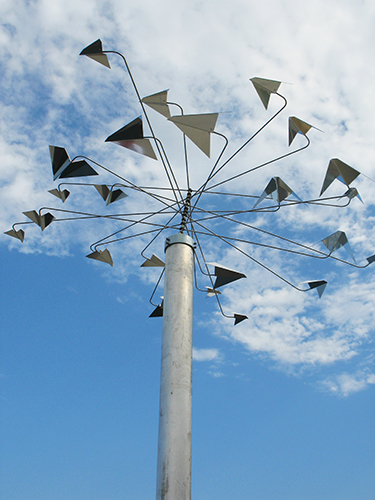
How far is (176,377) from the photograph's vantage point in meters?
4.33

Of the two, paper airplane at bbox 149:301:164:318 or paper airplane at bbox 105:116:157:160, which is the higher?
paper airplane at bbox 105:116:157:160

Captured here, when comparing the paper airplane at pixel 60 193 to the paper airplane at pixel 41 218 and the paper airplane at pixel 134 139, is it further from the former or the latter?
the paper airplane at pixel 134 139

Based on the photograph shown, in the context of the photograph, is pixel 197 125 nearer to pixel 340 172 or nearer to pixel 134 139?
pixel 134 139

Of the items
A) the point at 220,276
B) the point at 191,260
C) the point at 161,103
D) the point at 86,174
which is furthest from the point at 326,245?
the point at 86,174

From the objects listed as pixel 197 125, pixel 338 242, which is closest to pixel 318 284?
pixel 338 242

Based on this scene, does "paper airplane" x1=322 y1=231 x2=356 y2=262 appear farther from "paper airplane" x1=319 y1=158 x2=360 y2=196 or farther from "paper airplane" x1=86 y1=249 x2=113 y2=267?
"paper airplane" x1=86 y1=249 x2=113 y2=267

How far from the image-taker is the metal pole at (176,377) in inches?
156

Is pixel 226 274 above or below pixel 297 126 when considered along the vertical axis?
below

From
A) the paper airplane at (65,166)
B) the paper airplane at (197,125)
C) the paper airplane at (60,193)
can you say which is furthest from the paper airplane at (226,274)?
the paper airplane at (60,193)

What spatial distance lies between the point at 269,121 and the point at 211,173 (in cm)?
121

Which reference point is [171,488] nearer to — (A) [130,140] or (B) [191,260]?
(B) [191,260]

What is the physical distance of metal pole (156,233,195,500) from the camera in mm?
3953

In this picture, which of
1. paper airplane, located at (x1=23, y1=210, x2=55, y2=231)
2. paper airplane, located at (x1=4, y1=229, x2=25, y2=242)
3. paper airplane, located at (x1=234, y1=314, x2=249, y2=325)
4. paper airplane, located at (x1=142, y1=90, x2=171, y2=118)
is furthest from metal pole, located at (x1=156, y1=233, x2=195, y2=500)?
paper airplane, located at (x1=4, y1=229, x2=25, y2=242)

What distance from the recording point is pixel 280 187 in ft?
21.3
